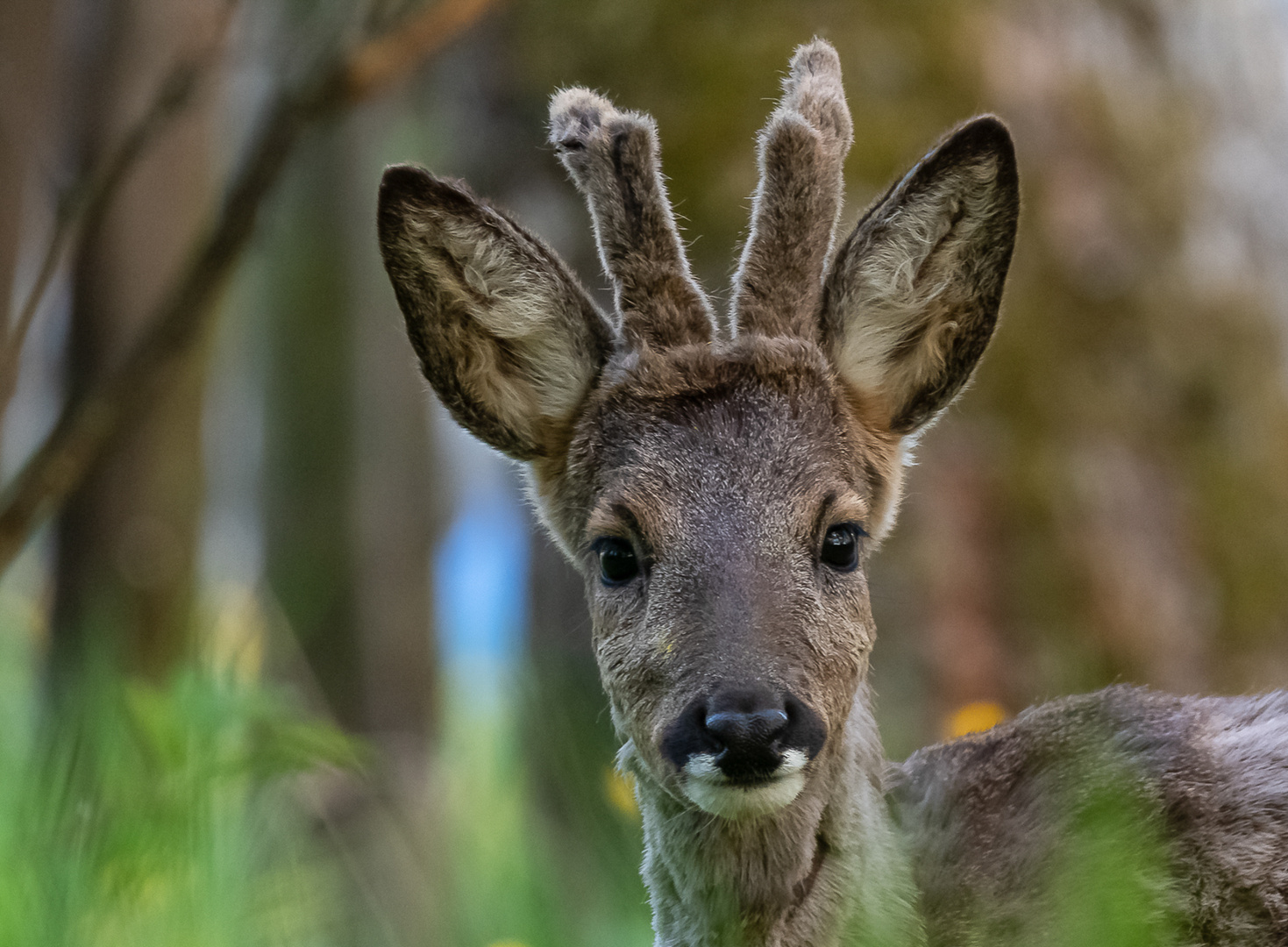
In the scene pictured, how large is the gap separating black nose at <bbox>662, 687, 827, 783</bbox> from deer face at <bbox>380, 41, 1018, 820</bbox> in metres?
0.12

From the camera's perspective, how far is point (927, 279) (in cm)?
361

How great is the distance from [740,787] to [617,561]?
0.70m

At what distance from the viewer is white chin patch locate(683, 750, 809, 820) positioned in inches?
110

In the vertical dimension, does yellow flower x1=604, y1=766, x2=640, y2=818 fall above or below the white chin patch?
above

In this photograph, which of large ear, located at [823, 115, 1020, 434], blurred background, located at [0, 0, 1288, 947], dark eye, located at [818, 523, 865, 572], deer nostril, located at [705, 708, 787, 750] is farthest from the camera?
blurred background, located at [0, 0, 1288, 947]

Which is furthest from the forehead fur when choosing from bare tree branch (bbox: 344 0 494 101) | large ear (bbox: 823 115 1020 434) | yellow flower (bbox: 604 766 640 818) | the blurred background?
bare tree branch (bbox: 344 0 494 101)

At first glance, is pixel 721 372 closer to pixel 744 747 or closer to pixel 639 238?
pixel 639 238

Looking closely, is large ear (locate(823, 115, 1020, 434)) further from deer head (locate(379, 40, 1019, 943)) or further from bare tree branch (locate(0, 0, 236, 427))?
bare tree branch (locate(0, 0, 236, 427))

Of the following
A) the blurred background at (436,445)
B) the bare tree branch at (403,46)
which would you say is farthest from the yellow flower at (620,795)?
the bare tree branch at (403,46)

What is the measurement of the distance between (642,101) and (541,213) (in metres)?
0.82

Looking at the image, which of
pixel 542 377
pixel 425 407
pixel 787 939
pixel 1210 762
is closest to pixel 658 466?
pixel 542 377

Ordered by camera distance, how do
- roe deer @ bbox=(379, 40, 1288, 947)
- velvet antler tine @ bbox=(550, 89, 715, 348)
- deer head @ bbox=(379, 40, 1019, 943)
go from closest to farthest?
1. roe deer @ bbox=(379, 40, 1288, 947)
2. deer head @ bbox=(379, 40, 1019, 943)
3. velvet antler tine @ bbox=(550, 89, 715, 348)

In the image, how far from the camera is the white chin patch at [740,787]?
2803mm

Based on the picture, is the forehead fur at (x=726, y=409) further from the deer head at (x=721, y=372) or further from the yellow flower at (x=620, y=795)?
the yellow flower at (x=620, y=795)
